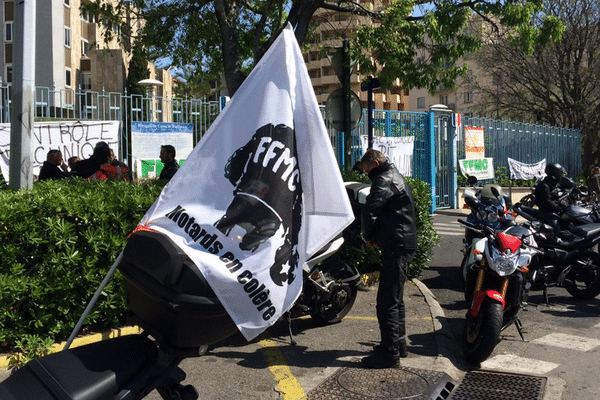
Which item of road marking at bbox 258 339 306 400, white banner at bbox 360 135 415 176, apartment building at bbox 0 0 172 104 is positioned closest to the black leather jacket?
road marking at bbox 258 339 306 400

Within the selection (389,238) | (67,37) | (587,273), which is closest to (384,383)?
(389,238)

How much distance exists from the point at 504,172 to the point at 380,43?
11543 mm

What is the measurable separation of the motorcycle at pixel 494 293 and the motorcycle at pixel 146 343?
338cm

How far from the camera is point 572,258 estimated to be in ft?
26.8

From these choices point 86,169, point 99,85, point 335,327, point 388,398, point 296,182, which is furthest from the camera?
point 99,85

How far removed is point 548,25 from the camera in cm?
1228

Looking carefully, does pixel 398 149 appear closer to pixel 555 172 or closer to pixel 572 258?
pixel 555 172

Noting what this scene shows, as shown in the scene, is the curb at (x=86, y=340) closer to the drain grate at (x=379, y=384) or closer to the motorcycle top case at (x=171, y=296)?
the drain grate at (x=379, y=384)

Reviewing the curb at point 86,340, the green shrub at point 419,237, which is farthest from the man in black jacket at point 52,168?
the curb at point 86,340

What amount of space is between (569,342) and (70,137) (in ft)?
27.3

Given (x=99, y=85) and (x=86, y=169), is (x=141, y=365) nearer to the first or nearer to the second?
(x=86, y=169)

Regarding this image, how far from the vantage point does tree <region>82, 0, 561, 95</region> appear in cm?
1119

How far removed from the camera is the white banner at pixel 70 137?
11180mm

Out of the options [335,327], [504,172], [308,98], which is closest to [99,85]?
[504,172]
